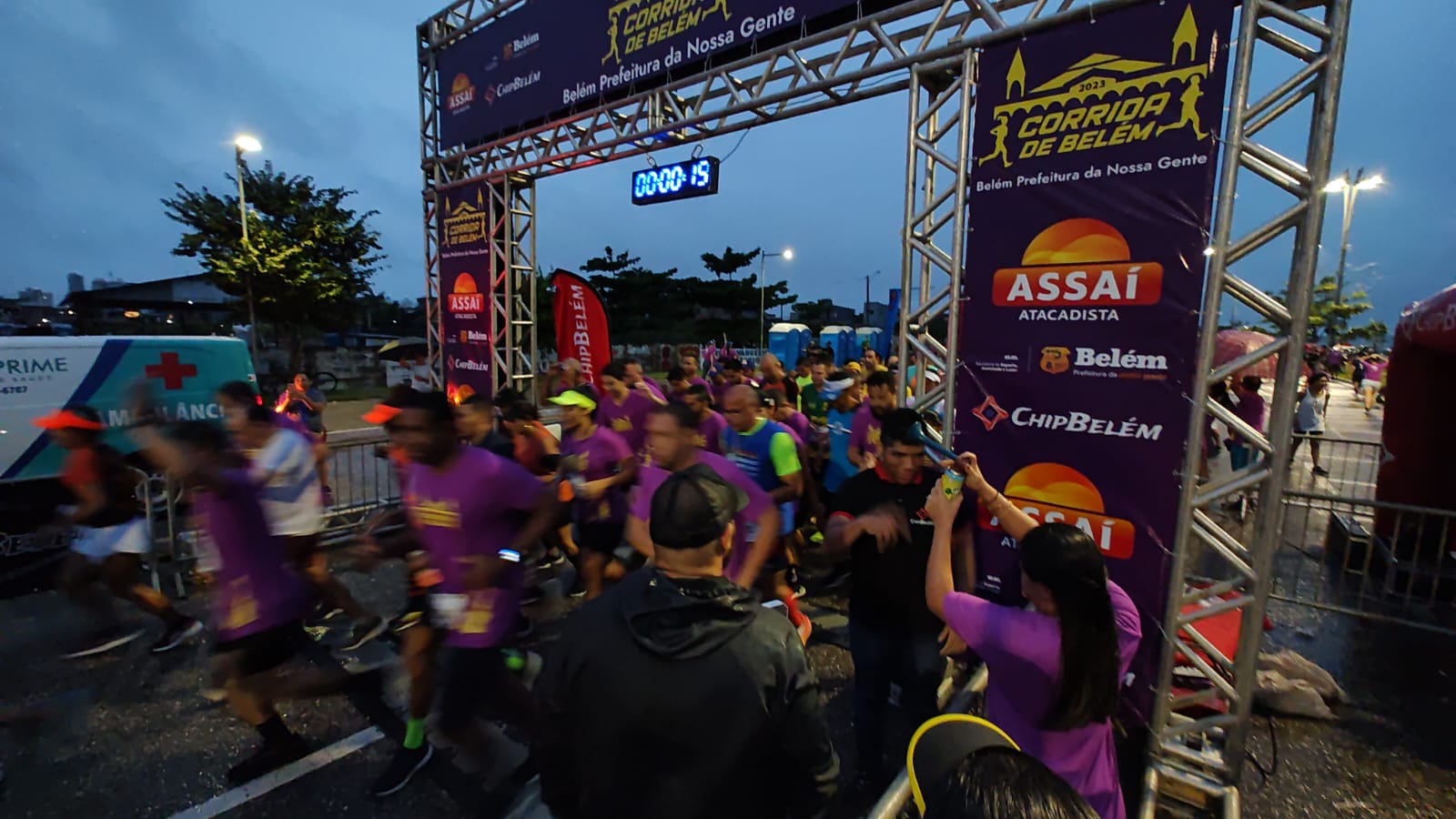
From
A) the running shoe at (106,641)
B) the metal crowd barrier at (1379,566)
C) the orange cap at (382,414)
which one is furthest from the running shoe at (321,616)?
the metal crowd barrier at (1379,566)

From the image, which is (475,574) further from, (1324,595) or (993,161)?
(1324,595)

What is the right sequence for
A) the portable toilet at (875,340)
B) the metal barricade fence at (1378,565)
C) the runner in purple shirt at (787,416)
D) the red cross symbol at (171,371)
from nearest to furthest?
the metal barricade fence at (1378,565) → the runner in purple shirt at (787,416) → the red cross symbol at (171,371) → the portable toilet at (875,340)

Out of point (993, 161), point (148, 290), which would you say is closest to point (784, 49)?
point (993, 161)

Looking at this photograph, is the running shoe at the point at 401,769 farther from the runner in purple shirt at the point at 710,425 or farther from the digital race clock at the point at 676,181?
the digital race clock at the point at 676,181

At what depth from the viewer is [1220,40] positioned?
313cm

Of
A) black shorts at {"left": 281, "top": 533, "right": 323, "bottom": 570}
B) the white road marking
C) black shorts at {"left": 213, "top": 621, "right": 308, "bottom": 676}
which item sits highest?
black shorts at {"left": 281, "top": 533, "right": 323, "bottom": 570}

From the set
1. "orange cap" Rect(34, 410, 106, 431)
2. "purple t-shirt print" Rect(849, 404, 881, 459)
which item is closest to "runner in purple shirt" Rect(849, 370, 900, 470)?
"purple t-shirt print" Rect(849, 404, 881, 459)

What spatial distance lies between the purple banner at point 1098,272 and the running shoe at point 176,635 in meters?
5.49

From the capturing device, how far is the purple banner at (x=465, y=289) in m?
10.1

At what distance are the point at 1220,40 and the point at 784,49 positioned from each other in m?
4.12

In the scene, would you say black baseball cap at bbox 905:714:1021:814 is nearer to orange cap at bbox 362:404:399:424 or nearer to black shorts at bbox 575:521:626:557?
orange cap at bbox 362:404:399:424

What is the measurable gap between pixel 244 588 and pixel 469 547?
109 centimetres

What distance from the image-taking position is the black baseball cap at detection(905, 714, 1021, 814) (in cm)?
101

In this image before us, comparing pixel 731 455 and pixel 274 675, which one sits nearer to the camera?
pixel 274 675
